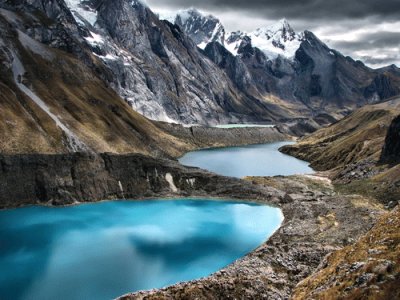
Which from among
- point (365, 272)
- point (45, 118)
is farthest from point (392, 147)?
point (45, 118)

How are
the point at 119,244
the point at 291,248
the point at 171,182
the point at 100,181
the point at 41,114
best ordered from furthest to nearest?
1. the point at 41,114
2. the point at 171,182
3. the point at 100,181
4. the point at 119,244
5. the point at 291,248

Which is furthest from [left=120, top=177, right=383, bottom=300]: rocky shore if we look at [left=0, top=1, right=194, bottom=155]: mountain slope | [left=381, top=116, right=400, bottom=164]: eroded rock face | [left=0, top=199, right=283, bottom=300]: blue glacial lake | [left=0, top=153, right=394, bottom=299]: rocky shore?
[left=0, top=1, right=194, bottom=155]: mountain slope

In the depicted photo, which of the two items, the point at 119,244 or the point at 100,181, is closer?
the point at 119,244

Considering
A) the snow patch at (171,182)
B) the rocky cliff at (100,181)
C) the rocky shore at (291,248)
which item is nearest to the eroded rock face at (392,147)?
the rocky shore at (291,248)

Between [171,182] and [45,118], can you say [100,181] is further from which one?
[45,118]

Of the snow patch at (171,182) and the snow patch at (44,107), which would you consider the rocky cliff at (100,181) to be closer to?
the snow patch at (171,182)

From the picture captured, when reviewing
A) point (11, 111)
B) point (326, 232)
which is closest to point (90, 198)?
point (11, 111)
